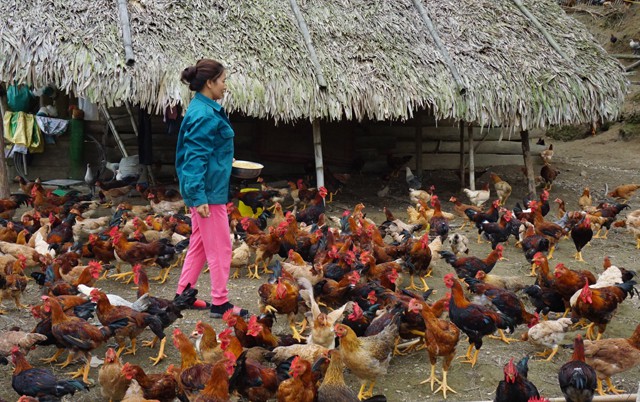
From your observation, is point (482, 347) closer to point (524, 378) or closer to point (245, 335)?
point (524, 378)

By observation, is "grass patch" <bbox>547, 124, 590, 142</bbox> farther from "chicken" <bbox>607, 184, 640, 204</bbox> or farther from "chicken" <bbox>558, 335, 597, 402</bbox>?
"chicken" <bbox>558, 335, 597, 402</bbox>

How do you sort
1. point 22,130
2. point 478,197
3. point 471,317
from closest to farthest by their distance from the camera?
point 471,317, point 478,197, point 22,130

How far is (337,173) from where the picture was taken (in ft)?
48.3

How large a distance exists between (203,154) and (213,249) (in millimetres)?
918

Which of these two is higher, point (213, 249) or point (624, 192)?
point (213, 249)

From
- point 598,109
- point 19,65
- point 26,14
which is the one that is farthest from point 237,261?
point 598,109

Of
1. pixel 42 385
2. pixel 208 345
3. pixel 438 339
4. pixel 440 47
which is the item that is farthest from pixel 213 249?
pixel 440 47

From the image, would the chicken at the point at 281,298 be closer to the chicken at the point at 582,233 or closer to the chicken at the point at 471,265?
the chicken at the point at 471,265

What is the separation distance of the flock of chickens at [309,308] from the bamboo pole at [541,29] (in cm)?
363

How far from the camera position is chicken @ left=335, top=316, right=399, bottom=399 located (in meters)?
5.93

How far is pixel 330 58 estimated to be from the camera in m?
12.2

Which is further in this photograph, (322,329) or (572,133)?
(572,133)

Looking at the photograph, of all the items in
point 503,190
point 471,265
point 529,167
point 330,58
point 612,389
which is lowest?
point 612,389

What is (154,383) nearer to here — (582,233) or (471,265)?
(471,265)
